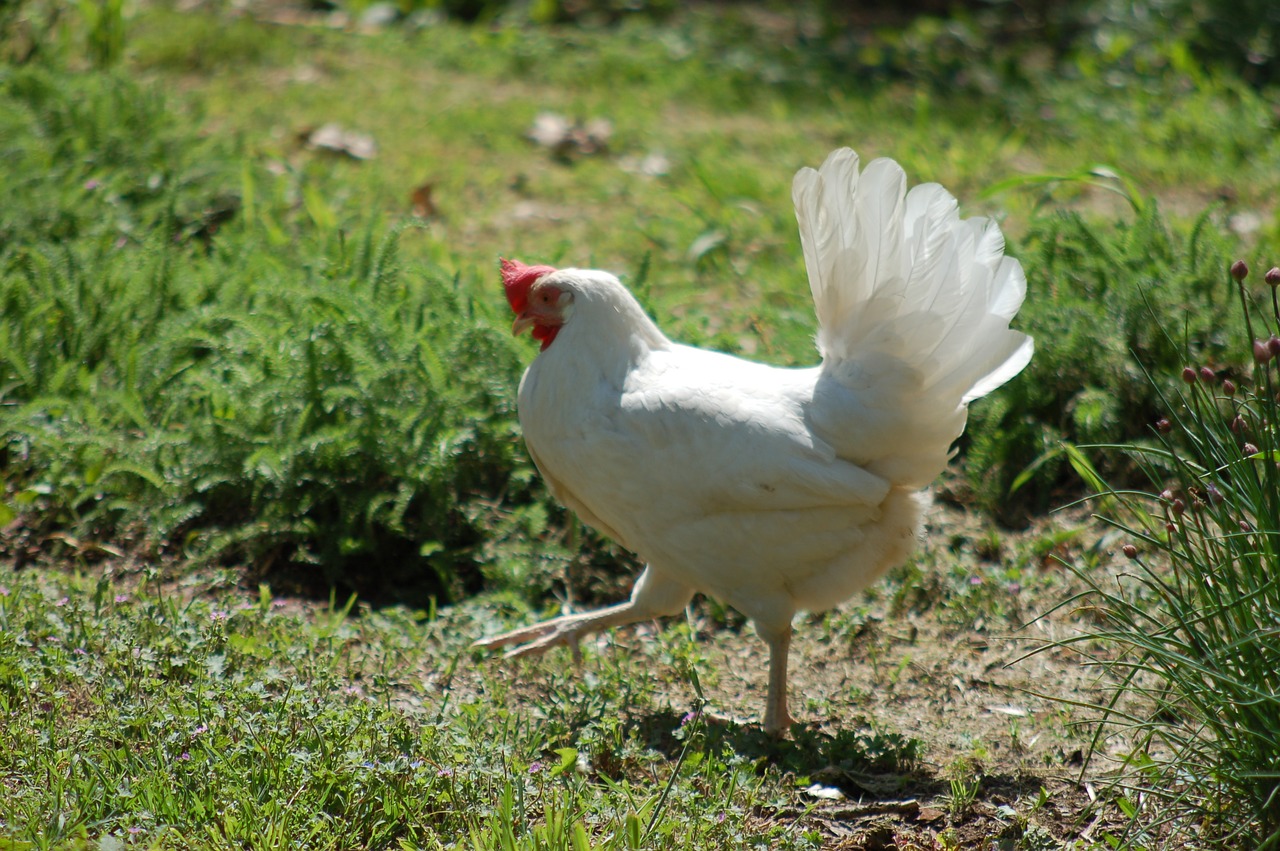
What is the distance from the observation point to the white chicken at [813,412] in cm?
304

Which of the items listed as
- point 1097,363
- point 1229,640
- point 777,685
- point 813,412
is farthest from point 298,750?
point 1097,363

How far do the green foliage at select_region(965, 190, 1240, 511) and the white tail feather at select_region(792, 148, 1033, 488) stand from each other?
3.87ft

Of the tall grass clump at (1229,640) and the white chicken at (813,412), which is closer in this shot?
the tall grass clump at (1229,640)

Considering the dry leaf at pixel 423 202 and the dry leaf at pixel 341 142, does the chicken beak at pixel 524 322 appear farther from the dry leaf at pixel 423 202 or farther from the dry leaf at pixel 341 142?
the dry leaf at pixel 341 142

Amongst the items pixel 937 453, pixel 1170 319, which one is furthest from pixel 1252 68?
pixel 937 453

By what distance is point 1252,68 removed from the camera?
7.65m

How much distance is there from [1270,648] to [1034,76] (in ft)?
22.2

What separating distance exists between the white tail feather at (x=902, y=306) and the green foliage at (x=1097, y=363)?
1179mm

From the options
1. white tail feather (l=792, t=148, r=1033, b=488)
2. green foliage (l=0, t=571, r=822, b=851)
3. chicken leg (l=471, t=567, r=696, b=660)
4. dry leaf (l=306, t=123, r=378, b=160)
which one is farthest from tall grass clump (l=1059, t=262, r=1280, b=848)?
dry leaf (l=306, t=123, r=378, b=160)

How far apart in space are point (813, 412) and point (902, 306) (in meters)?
0.38

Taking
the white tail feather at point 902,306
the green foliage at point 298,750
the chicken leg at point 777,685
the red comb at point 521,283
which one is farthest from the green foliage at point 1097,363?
the red comb at point 521,283

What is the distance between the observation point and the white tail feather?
3.02 metres

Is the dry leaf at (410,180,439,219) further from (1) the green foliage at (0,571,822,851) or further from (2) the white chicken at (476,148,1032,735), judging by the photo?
(1) the green foliage at (0,571,822,851)

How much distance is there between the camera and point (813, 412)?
3.20 meters
